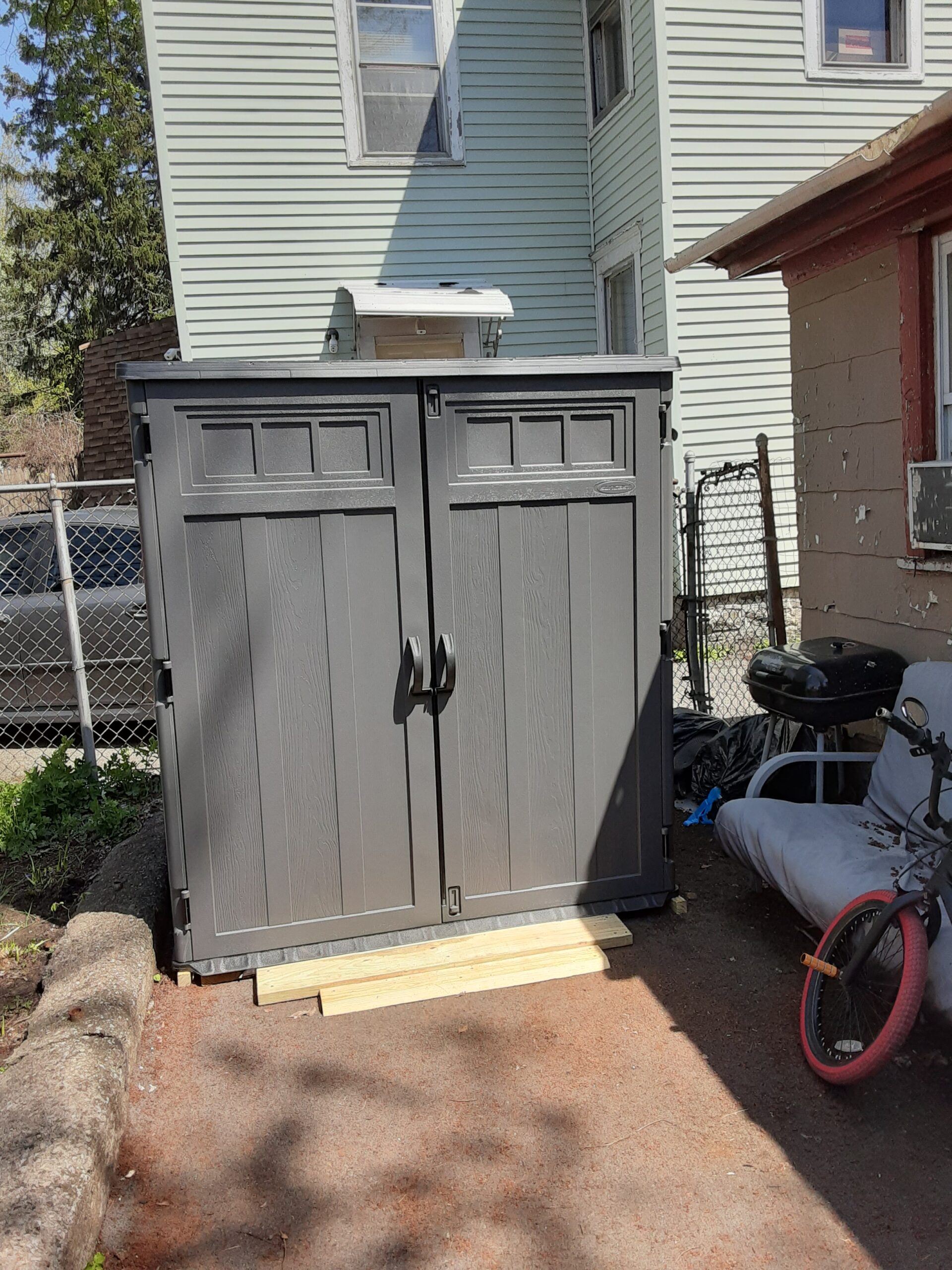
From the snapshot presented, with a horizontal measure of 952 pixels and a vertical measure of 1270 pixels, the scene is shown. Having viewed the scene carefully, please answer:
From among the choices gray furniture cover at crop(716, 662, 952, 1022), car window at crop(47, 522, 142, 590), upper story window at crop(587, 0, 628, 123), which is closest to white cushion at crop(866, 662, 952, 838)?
gray furniture cover at crop(716, 662, 952, 1022)

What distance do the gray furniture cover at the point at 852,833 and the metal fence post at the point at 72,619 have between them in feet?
11.4

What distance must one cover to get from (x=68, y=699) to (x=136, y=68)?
809 inches

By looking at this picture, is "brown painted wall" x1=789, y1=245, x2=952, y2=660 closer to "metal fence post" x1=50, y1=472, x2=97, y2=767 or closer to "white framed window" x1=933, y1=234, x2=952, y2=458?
"white framed window" x1=933, y1=234, x2=952, y2=458

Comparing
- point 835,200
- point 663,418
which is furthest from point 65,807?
point 835,200

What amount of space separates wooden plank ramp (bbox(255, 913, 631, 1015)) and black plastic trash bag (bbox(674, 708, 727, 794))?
5.40 feet

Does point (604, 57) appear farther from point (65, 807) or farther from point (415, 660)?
point (65, 807)

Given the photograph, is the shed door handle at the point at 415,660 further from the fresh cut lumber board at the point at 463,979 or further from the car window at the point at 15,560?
the car window at the point at 15,560

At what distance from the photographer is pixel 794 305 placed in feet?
15.8

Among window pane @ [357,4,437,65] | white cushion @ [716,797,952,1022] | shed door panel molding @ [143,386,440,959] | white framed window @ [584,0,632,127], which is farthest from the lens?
window pane @ [357,4,437,65]

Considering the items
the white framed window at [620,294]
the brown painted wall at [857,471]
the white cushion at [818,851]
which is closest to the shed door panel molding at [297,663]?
the white cushion at [818,851]

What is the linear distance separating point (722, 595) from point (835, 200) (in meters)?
5.10

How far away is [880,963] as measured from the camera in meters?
2.82

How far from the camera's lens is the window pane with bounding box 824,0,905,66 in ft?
29.1

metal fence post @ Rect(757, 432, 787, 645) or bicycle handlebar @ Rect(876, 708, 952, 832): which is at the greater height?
metal fence post @ Rect(757, 432, 787, 645)
